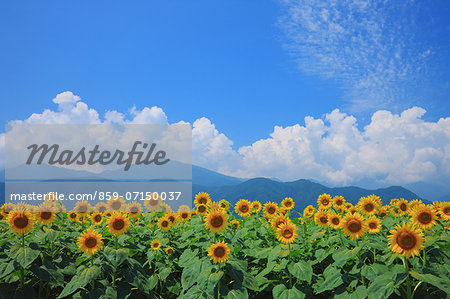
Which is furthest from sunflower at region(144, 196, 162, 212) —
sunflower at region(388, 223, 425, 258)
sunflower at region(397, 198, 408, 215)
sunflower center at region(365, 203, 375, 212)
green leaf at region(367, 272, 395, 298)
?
sunflower at region(397, 198, 408, 215)

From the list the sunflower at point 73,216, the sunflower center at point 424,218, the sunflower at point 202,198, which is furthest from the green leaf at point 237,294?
the sunflower at point 73,216

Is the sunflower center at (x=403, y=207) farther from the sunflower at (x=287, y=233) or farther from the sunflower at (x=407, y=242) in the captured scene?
the sunflower at (x=287, y=233)

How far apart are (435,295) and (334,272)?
1569 mm

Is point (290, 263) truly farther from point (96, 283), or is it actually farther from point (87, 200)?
point (87, 200)

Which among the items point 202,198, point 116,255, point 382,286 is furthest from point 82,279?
point 382,286

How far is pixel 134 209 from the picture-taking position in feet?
27.2

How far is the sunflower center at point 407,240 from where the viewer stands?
4.67 m

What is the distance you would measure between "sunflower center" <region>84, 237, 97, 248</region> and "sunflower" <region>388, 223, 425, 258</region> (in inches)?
206

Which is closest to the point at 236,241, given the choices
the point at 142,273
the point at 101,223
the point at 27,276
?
the point at 142,273

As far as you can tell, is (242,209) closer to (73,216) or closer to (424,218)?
(424,218)

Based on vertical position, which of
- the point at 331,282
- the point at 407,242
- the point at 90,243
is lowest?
the point at 331,282

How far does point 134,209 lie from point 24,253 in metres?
3.04

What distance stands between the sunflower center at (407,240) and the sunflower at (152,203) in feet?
21.0

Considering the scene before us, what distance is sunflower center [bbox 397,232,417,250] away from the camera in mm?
4668
